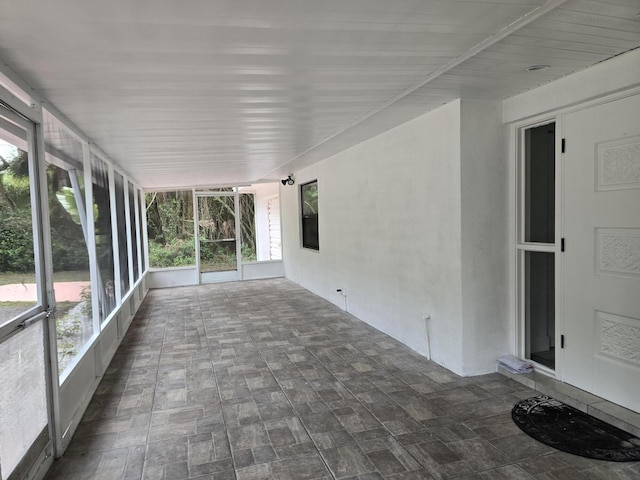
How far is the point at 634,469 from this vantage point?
2.16 metres

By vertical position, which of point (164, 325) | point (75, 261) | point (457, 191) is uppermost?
point (457, 191)

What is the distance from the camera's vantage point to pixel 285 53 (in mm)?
2252

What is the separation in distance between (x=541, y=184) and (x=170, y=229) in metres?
8.14

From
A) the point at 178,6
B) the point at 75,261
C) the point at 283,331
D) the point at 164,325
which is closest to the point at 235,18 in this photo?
the point at 178,6

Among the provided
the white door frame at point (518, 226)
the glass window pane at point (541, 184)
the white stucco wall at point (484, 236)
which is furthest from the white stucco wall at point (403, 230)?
the glass window pane at point (541, 184)

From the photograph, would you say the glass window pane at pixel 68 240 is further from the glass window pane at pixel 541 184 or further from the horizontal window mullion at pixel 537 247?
the glass window pane at pixel 541 184

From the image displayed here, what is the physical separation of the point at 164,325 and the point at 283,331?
1.76m

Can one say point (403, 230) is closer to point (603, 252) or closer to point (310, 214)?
point (603, 252)

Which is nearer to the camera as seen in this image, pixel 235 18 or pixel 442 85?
pixel 235 18

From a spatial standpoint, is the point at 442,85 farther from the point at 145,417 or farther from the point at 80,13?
the point at 145,417

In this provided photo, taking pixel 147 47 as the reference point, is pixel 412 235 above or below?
below

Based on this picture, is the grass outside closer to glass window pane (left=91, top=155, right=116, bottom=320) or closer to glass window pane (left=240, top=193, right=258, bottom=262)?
glass window pane (left=91, top=155, right=116, bottom=320)

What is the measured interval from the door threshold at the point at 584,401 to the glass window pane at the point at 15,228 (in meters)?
3.39

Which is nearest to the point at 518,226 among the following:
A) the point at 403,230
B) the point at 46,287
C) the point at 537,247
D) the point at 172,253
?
the point at 537,247
